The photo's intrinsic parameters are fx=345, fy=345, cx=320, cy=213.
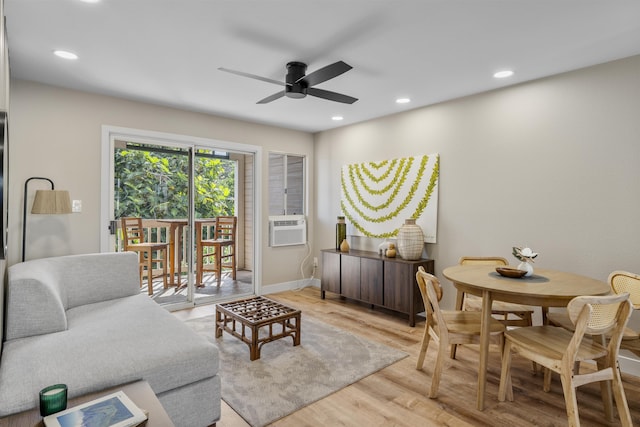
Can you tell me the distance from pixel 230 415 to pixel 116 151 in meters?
3.22

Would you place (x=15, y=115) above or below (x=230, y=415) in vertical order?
above

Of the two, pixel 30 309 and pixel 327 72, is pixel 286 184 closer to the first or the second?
pixel 327 72

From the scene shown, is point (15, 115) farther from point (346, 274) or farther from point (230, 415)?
point (346, 274)

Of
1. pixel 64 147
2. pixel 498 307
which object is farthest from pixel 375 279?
pixel 64 147

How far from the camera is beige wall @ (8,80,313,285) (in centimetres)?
327

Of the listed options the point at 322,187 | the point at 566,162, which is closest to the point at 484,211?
the point at 566,162

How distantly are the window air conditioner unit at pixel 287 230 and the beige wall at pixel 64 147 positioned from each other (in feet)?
5.98

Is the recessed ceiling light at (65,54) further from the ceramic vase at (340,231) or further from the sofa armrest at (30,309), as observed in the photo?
the ceramic vase at (340,231)

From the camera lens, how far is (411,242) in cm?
394

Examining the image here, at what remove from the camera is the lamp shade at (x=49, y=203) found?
3.13m

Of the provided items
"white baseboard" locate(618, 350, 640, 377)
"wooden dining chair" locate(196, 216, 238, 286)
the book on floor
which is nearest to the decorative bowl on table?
"white baseboard" locate(618, 350, 640, 377)

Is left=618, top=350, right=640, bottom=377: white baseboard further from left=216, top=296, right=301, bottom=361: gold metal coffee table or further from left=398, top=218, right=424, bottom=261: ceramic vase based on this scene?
left=216, top=296, right=301, bottom=361: gold metal coffee table

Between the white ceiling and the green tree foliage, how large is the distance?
2.82ft

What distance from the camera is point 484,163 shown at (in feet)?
11.9
